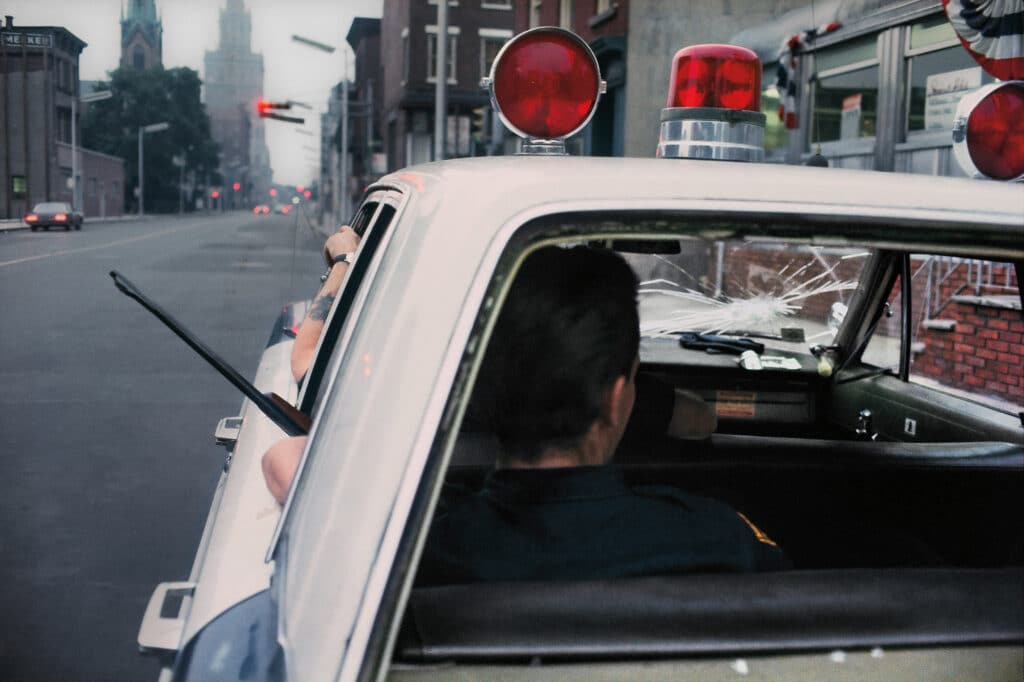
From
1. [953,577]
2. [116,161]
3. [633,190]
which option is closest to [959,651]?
[953,577]

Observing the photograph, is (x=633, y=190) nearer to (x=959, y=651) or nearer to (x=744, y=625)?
(x=744, y=625)

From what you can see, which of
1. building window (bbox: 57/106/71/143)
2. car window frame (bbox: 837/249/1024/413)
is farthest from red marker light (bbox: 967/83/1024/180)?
building window (bbox: 57/106/71/143)

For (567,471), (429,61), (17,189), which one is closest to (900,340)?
(567,471)

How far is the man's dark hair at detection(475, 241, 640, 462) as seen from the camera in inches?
58.9

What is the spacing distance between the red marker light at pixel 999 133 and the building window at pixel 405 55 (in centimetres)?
5063

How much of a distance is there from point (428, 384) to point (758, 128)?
1.07 m

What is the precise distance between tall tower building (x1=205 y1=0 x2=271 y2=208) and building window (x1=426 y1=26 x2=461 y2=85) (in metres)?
84.6

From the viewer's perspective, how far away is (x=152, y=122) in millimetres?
96875

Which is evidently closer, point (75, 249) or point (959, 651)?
point (959, 651)

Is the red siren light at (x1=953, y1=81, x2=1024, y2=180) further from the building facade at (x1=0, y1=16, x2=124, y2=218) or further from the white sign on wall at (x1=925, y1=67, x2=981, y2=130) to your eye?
the white sign on wall at (x1=925, y1=67, x2=981, y2=130)

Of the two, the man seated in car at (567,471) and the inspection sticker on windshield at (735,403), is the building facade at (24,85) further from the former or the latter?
the inspection sticker on windshield at (735,403)

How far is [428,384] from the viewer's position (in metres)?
1.25

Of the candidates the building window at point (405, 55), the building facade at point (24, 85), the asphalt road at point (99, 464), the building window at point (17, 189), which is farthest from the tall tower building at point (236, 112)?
the building window at point (17, 189)

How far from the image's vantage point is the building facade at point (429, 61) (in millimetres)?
47531
